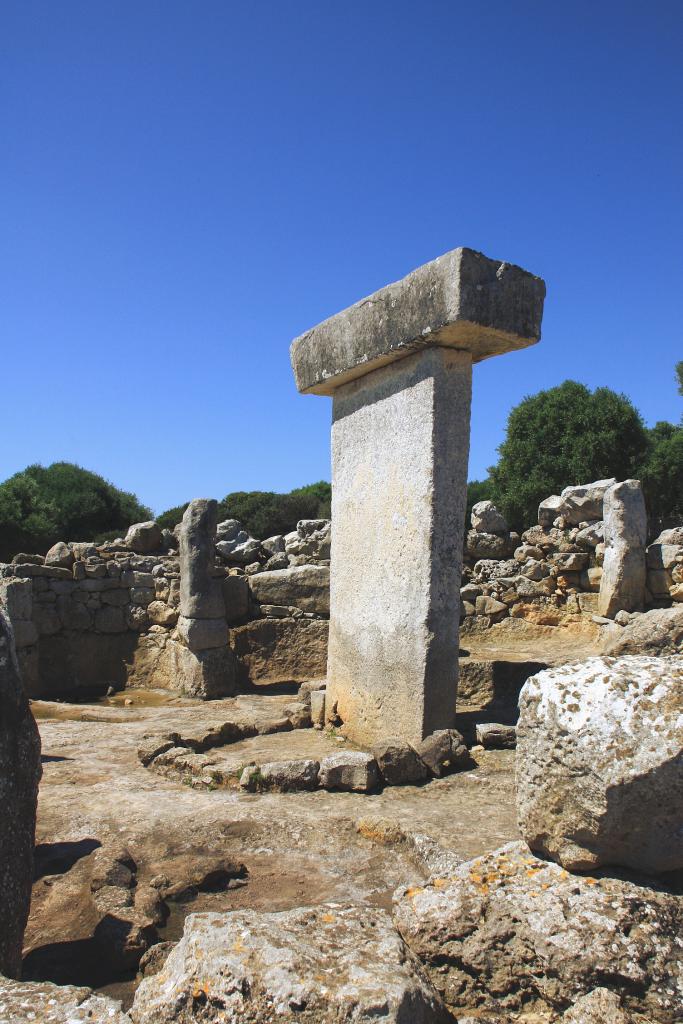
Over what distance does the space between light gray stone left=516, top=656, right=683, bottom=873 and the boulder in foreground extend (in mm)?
103

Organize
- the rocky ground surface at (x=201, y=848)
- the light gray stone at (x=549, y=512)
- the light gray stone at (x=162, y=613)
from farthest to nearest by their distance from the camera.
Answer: the light gray stone at (x=549, y=512), the light gray stone at (x=162, y=613), the rocky ground surface at (x=201, y=848)

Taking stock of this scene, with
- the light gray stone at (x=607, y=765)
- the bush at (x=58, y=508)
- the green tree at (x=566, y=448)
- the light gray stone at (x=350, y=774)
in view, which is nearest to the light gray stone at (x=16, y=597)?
the light gray stone at (x=350, y=774)

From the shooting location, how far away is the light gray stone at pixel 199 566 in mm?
8773

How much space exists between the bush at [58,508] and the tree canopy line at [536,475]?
38 millimetres

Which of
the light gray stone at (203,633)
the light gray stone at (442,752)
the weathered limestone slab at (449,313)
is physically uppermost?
the weathered limestone slab at (449,313)

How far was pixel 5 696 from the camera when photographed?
2572mm

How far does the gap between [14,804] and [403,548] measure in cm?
329

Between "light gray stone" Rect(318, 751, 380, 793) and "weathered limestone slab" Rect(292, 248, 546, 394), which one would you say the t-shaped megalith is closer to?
"weathered limestone slab" Rect(292, 248, 546, 394)

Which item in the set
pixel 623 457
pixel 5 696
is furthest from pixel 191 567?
pixel 623 457

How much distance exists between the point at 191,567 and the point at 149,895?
18.5ft

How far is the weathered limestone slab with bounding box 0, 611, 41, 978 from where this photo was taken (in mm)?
2447

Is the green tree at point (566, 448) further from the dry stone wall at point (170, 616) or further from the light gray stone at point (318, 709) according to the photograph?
the light gray stone at point (318, 709)

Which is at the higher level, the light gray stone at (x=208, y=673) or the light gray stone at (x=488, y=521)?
the light gray stone at (x=488, y=521)

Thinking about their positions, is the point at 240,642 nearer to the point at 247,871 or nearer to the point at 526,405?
the point at 247,871
